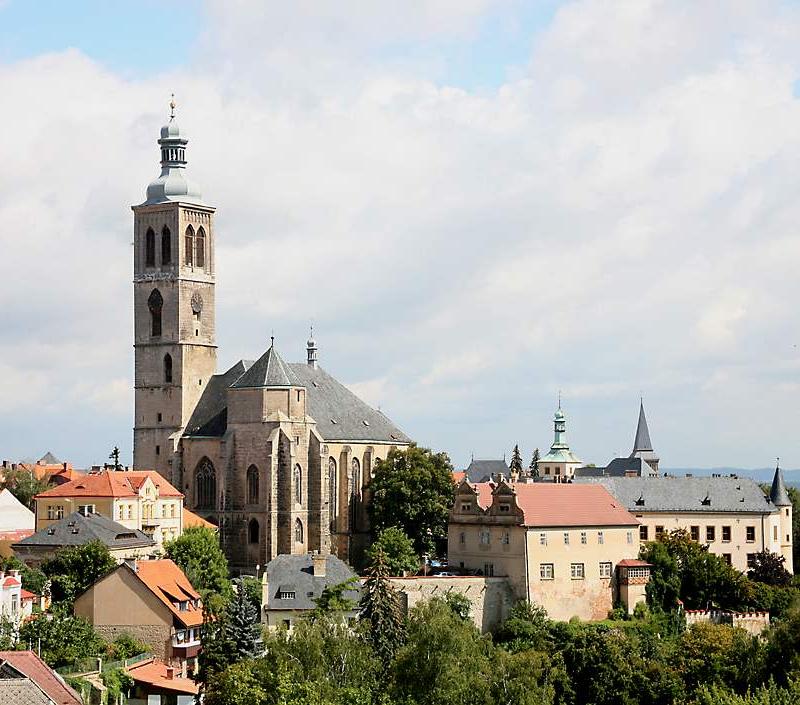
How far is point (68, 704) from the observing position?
5131cm

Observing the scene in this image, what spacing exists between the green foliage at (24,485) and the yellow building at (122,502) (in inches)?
632

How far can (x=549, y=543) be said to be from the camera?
8681cm

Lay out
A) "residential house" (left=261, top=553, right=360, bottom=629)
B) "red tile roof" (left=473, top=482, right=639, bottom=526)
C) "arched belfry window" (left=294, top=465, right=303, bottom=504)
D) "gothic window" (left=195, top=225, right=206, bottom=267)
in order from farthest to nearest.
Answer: "gothic window" (left=195, top=225, right=206, bottom=267) → "arched belfry window" (left=294, top=465, right=303, bottom=504) → "red tile roof" (left=473, top=482, right=639, bottom=526) → "residential house" (left=261, top=553, right=360, bottom=629)

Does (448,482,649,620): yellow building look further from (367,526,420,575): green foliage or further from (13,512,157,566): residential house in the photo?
(13,512,157,566): residential house

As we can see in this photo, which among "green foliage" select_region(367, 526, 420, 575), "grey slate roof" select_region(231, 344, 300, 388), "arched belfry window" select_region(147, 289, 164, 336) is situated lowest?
"green foliage" select_region(367, 526, 420, 575)

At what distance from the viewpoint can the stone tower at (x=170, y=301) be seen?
356ft

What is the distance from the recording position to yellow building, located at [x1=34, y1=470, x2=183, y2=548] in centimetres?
9444

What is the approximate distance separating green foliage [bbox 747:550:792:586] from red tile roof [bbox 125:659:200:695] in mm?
35845

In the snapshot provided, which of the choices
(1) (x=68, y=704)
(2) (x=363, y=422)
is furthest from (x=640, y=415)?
(1) (x=68, y=704)

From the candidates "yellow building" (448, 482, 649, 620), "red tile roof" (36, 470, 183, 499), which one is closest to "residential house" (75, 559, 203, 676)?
"yellow building" (448, 482, 649, 620)

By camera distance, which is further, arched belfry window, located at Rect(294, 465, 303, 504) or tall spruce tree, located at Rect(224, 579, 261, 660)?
arched belfry window, located at Rect(294, 465, 303, 504)

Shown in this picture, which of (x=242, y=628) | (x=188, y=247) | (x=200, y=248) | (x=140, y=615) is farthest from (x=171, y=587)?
(x=200, y=248)

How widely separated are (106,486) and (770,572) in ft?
113

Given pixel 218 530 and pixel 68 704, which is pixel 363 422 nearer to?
pixel 218 530
